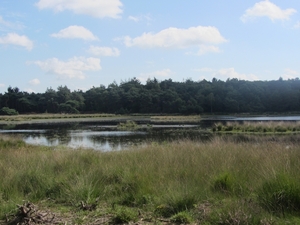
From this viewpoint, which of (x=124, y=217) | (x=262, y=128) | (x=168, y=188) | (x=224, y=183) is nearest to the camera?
(x=124, y=217)

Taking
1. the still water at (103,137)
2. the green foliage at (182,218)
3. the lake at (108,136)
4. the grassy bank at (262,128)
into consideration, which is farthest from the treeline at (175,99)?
the green foliage at (182,218)

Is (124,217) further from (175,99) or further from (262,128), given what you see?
(175,99)

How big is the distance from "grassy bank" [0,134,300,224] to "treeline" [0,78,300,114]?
107 metres

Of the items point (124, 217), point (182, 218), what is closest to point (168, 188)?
point (182, 218)

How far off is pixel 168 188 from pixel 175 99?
4646 inches

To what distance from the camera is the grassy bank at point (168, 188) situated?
4.69 m

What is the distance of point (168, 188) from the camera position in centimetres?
555

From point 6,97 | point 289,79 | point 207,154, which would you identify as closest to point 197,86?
point 289,79

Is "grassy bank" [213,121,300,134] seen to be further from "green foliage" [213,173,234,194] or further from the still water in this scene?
"green foliage" [213,173,234,194]

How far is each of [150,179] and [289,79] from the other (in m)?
131

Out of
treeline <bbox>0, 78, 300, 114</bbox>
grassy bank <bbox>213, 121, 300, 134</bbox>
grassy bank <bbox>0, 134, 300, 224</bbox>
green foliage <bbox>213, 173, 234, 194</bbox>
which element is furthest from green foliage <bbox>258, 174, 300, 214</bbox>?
treeline <bbox>0, 78, 300, 114</bbox>

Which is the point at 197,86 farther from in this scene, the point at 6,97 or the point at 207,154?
Answer: the point at 207,154

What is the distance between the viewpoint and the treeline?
112 m

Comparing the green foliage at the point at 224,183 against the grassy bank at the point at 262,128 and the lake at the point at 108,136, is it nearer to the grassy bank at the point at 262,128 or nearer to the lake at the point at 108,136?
the lake at the point at 108,136
